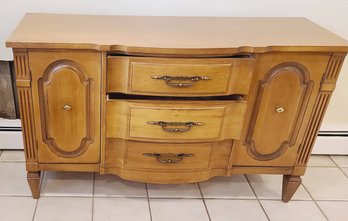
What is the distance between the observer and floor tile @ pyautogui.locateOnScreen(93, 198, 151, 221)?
1611 millimetres

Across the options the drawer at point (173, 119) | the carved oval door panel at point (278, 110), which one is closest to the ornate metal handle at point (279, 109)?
the carved oval door panel at point (278, 110)

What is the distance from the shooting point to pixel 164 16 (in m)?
1.69

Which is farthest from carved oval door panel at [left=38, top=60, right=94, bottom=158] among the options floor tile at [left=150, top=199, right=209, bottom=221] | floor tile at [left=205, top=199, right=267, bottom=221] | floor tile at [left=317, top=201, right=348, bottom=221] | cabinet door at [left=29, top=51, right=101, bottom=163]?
floor tile at [left=317, top=201, right=348, bottom=221]

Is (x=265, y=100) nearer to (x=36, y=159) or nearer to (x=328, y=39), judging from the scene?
(x=328, y=39)

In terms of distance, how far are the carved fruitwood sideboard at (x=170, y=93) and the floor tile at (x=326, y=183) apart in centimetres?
30

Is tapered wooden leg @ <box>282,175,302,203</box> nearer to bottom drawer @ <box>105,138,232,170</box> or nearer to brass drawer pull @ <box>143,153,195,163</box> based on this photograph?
bottom drawer @ <box>105,138,232,170</box>

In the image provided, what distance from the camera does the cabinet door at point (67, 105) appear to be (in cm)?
133

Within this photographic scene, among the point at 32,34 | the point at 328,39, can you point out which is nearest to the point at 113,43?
the point at 32,34

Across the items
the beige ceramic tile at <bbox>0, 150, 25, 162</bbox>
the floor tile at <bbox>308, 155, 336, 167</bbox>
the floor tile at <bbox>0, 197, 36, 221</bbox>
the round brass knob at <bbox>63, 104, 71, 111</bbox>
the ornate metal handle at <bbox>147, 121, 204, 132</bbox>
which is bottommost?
the beige ceramic tile at <bbox>0, 150, 25, 162</bbox>

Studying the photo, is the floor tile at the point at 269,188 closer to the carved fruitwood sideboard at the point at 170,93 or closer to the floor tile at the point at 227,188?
the floor tile at the point at 227,188

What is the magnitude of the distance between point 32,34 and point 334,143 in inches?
64.4

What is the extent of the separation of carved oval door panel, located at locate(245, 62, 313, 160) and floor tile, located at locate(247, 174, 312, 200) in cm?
28

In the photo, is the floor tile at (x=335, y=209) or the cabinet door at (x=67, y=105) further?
the floor tile at (x=335, y=209)

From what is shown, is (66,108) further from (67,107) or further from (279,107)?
(279,107)
